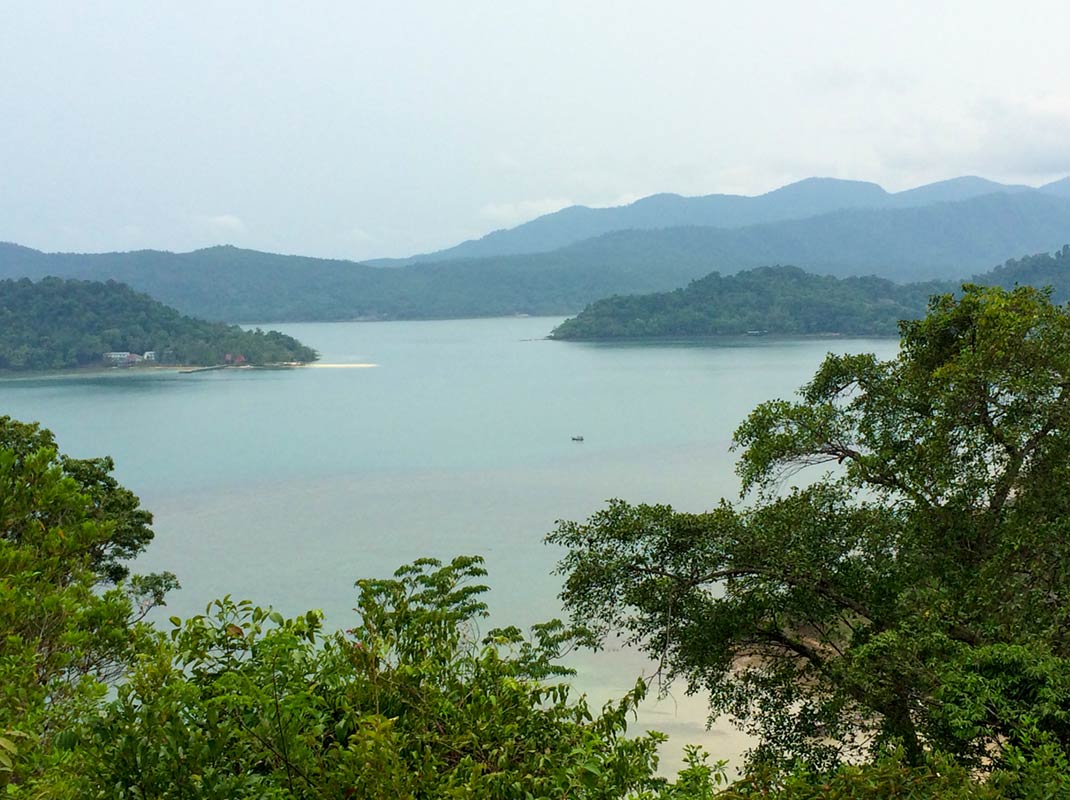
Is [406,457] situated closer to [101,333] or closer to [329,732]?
[329,732]

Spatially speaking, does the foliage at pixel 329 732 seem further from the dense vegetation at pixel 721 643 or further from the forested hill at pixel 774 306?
the forested hill at pixel 774 306

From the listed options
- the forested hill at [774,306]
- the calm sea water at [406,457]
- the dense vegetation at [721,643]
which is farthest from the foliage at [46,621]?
the forested hill at [774,306]

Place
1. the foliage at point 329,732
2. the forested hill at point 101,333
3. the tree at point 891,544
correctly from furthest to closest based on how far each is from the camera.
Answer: the forested hill at point 101,333 → the tree at point 891,544 → the foliage at point 329,732

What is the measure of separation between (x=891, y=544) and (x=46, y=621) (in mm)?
6214

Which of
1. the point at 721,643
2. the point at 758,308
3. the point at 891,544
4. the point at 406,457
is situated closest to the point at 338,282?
the point at 758,308

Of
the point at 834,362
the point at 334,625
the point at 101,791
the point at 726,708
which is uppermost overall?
the point at 834,362

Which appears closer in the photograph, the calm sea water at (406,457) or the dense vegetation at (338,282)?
the calm sea water at (406,457)

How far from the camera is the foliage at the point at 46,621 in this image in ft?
12.3

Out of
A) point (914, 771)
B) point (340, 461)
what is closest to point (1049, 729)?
point (914, 771)

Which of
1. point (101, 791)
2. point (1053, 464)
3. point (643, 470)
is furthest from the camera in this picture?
point (643, 470)

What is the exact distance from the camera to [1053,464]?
21.5 ft

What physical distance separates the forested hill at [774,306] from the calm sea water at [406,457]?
50.6ft

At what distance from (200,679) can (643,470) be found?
30738 millimetres

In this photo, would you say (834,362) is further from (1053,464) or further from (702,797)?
(702,797)
